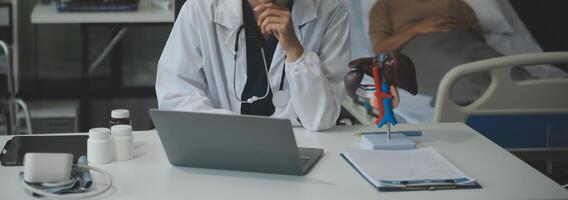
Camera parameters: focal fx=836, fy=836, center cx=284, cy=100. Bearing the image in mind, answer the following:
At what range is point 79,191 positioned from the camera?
4.61 feet

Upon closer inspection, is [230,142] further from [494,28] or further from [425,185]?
[494,28]

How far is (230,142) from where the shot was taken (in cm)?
148

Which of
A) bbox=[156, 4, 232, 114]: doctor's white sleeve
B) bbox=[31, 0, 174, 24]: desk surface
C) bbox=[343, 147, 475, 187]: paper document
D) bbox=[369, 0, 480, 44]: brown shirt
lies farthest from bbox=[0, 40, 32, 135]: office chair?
bbox=[343, 147, 475, 187]: paper document

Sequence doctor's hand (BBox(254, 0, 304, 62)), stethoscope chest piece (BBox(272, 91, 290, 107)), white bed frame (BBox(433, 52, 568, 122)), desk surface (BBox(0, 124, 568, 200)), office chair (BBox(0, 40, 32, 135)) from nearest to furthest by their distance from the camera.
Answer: desk surface (BBox(0, 124, 568, 200)) < doctor's hand (BBox(254, 0, 304, 62)) < stethoscope chest piece (BBox(272, 91, 290, 107)) < white bed frame (BBox(433, 52, 568, 122)) < office chair (BBox(0, 40, 32, 135))

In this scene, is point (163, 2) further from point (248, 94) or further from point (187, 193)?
point (187, 193)

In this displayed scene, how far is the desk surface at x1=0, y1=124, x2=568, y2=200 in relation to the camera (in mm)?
1412

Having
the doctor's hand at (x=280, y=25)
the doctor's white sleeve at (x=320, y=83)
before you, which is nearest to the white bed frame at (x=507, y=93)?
the doctor's white sleeve at (x=320, y=83)

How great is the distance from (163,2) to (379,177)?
2.27m

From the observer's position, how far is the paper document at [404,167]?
4.84 feet

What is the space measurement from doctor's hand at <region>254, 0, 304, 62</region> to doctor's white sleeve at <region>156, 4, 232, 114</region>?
21 centimetres

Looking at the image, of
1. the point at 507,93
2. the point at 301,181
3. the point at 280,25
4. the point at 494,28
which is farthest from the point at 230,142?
the point at 494,28

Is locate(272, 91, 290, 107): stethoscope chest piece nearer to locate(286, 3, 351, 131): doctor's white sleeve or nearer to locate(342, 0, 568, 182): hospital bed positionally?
locate(286, 3, 351, 131): doctor's white sleeve

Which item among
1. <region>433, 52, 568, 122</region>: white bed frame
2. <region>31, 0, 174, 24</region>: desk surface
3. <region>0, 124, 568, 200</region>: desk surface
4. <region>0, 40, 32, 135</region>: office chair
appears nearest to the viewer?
<region>0, 124, 568, 200</region>: desk surface

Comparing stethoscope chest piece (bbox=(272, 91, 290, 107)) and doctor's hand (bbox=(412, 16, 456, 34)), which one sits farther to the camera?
doctor's hand (bbox=(412, 16, 456, 34))
